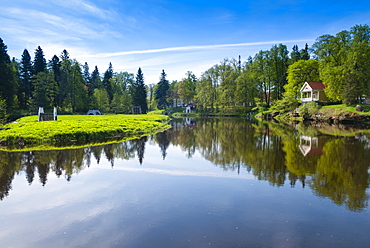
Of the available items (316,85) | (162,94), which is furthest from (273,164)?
(162,94)

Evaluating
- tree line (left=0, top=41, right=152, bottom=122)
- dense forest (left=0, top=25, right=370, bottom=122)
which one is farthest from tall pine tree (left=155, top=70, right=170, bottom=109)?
tree line (left=0, top=41, right=152, bottom=122)

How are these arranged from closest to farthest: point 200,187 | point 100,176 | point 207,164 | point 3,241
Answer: point 3,241 < point 200,187 < point 100,176 < point 207,164

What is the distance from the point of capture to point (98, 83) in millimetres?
82375

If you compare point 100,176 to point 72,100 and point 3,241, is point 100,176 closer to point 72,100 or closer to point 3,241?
point 3,241

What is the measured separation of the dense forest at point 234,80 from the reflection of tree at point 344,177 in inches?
1234

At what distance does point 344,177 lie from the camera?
29.8 feet

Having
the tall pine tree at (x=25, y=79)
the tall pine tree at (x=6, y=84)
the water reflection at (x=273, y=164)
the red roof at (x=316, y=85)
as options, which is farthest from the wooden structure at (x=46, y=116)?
the red roof at (x=316, y=85)

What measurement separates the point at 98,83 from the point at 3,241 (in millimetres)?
83298

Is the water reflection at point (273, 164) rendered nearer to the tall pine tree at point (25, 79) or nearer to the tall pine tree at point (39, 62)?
the tall pine tree at point (25, 79)

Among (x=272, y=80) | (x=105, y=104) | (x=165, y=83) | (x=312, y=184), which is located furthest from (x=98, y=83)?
(x=312, y=184)

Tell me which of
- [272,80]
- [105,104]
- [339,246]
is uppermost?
[272,80]

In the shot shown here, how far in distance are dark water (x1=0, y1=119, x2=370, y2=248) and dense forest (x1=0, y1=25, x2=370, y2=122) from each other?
103 ft

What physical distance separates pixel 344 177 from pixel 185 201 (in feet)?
21.0

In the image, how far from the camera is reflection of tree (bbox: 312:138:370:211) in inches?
279
